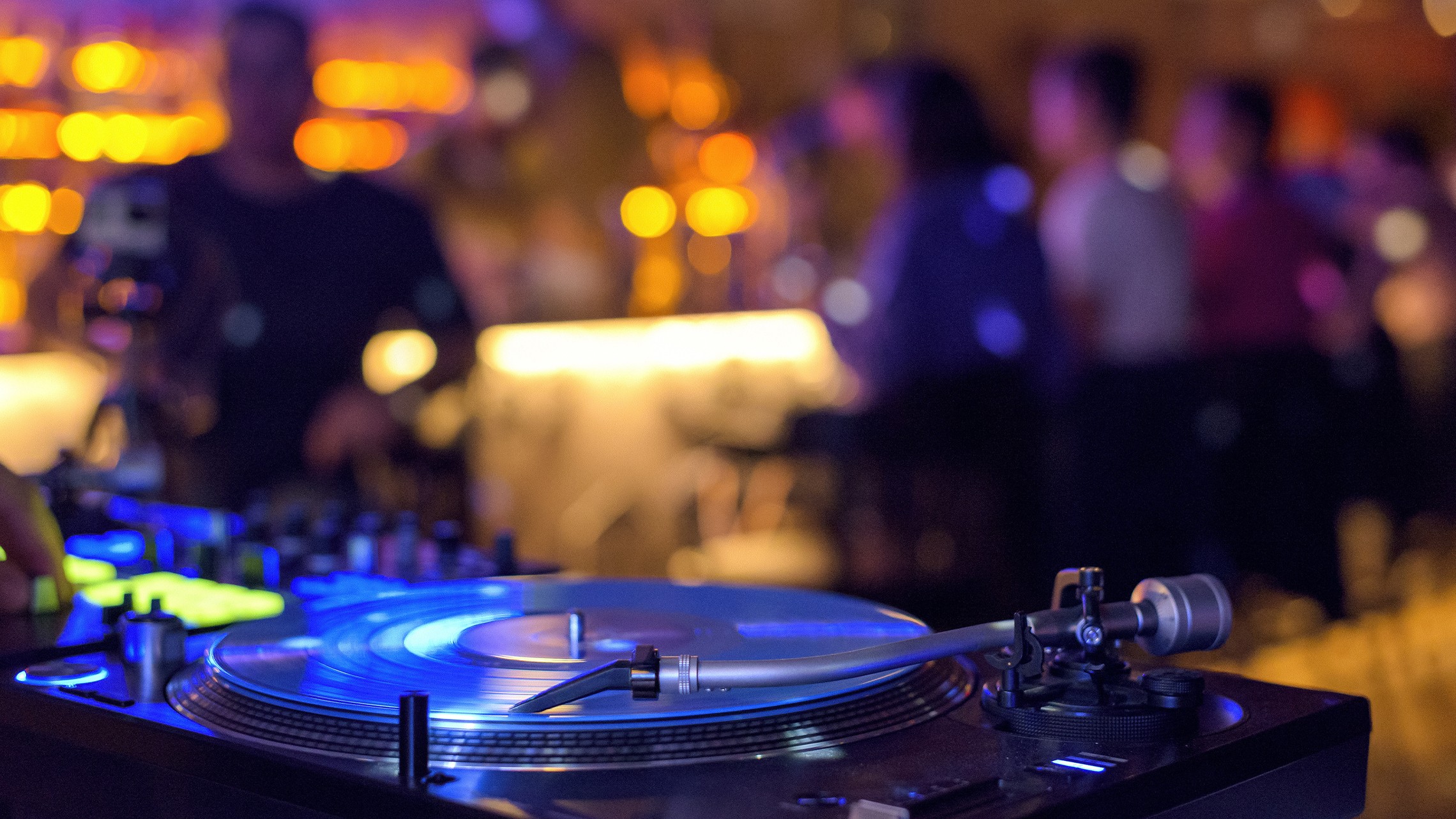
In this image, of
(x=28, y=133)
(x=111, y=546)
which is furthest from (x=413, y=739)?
(x=28, y=133)

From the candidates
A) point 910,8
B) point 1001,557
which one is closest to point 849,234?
point 910,8

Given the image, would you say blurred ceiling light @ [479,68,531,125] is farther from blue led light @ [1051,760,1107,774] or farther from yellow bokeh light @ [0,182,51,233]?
blue led light @ [1051,760,1107,774]

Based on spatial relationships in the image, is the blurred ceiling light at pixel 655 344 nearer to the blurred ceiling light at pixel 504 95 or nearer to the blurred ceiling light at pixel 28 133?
the blurred ceiling light at pixel 504 95

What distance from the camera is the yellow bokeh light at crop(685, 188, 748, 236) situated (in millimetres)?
7035

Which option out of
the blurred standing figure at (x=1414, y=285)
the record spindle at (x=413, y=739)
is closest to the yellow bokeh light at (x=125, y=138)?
the blurred standing figure at (x=1414, y=285)

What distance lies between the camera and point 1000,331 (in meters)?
3.78

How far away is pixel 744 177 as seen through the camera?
7297 millimetres

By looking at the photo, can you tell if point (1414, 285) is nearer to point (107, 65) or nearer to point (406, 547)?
point (107, 65)

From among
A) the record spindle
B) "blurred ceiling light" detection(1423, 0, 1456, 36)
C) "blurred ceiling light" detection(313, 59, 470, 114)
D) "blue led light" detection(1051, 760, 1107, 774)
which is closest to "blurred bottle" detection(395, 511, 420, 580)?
the record spindle

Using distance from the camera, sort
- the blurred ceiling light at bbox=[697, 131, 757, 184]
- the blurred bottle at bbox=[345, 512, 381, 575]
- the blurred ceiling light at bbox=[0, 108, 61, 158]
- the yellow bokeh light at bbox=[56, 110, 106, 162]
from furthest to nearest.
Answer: the blurred ceiling light at bbox=[697, 131, 757, 184] → the yellow bokeh light at bbox=[56, 110, 106, 162] → the blurred ceiling light at bbox=[0, 108, 61, 158] → the blurred bottle at bbox=[345, 512, 381, 575]

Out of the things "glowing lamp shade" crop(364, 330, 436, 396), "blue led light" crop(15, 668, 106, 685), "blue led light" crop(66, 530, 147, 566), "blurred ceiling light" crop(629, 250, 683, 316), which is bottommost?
"blue led light" crop(15, 668, 106, 685)

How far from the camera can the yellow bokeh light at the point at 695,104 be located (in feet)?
23.7

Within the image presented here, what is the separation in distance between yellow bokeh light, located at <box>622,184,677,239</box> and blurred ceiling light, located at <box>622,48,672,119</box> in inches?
16.8

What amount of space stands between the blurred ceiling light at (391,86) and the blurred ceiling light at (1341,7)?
5323mm
